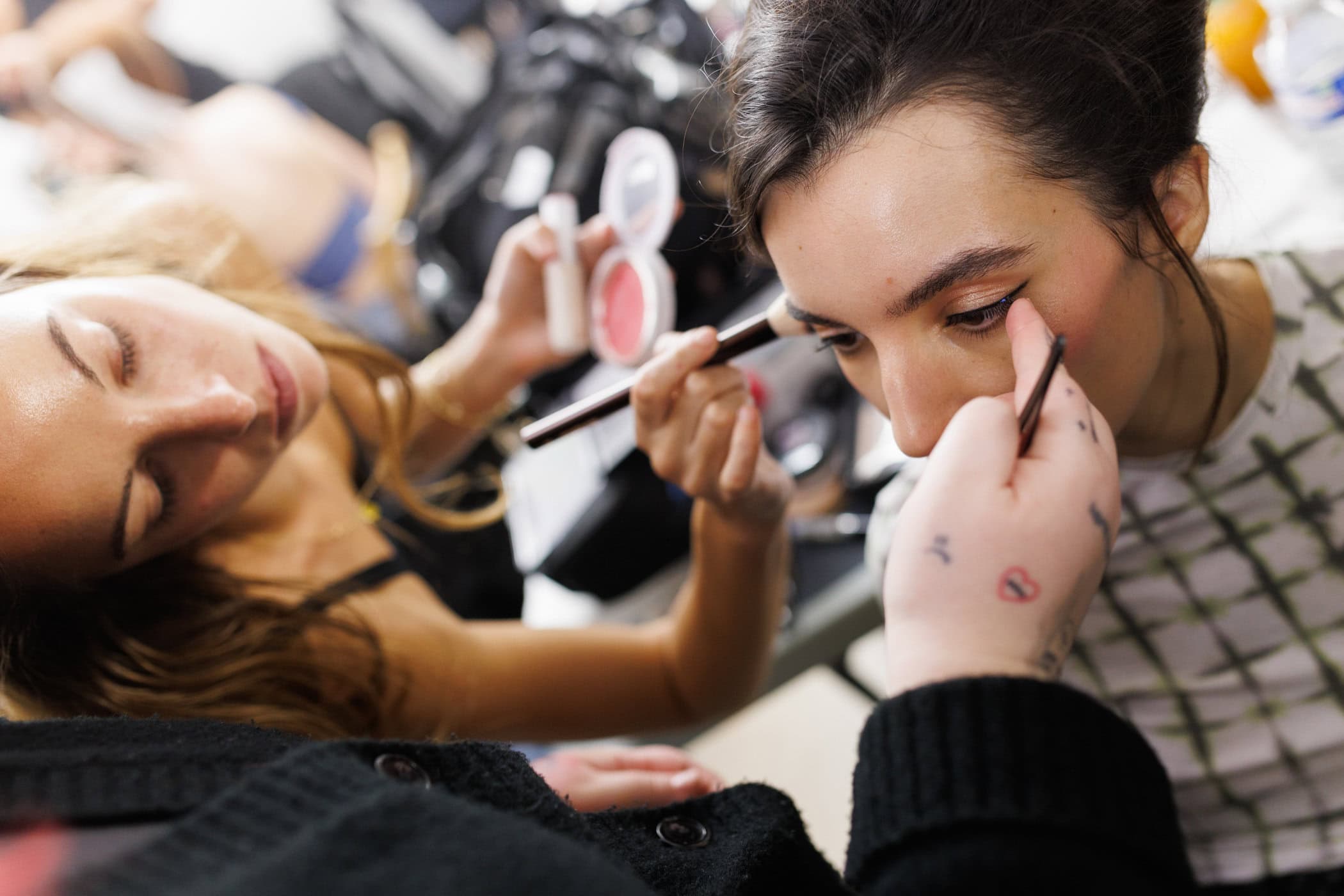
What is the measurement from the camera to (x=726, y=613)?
0.96m

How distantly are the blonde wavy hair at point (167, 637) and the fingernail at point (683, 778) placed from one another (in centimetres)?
30

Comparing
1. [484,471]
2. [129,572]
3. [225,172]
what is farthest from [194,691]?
[225,172]

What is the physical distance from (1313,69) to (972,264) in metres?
0.73

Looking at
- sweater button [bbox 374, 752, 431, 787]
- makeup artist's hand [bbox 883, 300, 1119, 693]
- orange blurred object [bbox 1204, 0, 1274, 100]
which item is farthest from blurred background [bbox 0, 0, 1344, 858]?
sweater button [bbox 374, 752, 431, 787]

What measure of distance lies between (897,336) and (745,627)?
468 mm

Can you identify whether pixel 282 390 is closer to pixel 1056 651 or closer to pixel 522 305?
pixel 522 305

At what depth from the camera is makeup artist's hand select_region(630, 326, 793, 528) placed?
2.63ft

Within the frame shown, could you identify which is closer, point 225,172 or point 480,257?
point 480,257

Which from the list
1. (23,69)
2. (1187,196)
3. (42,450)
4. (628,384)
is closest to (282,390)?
(42,450)

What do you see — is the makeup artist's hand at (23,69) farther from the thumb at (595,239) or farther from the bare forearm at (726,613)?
the bare forearm at (726,613)

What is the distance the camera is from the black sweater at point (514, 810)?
0.39m

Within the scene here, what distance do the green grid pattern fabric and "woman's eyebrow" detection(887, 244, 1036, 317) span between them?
0.31 metres

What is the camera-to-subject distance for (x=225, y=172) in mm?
1768

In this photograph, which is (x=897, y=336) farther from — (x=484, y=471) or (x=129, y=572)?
(x=484, y=471)
